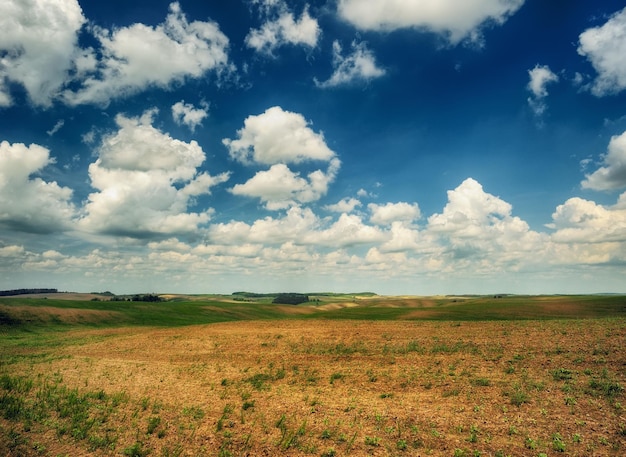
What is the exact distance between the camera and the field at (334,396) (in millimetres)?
13491

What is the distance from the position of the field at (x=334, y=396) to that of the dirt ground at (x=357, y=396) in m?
0.08

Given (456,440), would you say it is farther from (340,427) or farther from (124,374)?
(124,374)

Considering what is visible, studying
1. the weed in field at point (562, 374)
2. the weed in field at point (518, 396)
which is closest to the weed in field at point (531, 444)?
the weed in field at point (518, 396)

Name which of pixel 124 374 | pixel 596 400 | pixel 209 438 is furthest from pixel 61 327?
pixel 596 400

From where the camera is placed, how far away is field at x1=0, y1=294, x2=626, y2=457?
13.5 meters

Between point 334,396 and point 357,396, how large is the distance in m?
1.26

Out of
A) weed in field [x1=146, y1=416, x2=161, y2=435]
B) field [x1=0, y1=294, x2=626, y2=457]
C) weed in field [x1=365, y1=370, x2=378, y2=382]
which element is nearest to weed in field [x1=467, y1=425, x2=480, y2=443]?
field [x1=0, y1=294, x2=626, y2=457]

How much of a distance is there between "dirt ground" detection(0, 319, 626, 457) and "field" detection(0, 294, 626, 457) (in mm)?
82

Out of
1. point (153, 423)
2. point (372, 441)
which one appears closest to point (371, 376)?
point (372, 441)

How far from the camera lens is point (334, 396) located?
19234mm

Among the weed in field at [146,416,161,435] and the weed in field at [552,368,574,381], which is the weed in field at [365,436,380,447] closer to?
the weed in field at [146,416,161,435]

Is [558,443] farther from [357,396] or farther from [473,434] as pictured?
[357,396]

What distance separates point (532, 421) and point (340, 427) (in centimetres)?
792

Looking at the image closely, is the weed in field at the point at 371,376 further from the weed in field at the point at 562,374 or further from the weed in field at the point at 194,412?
the weed in field at the point at 194,412
